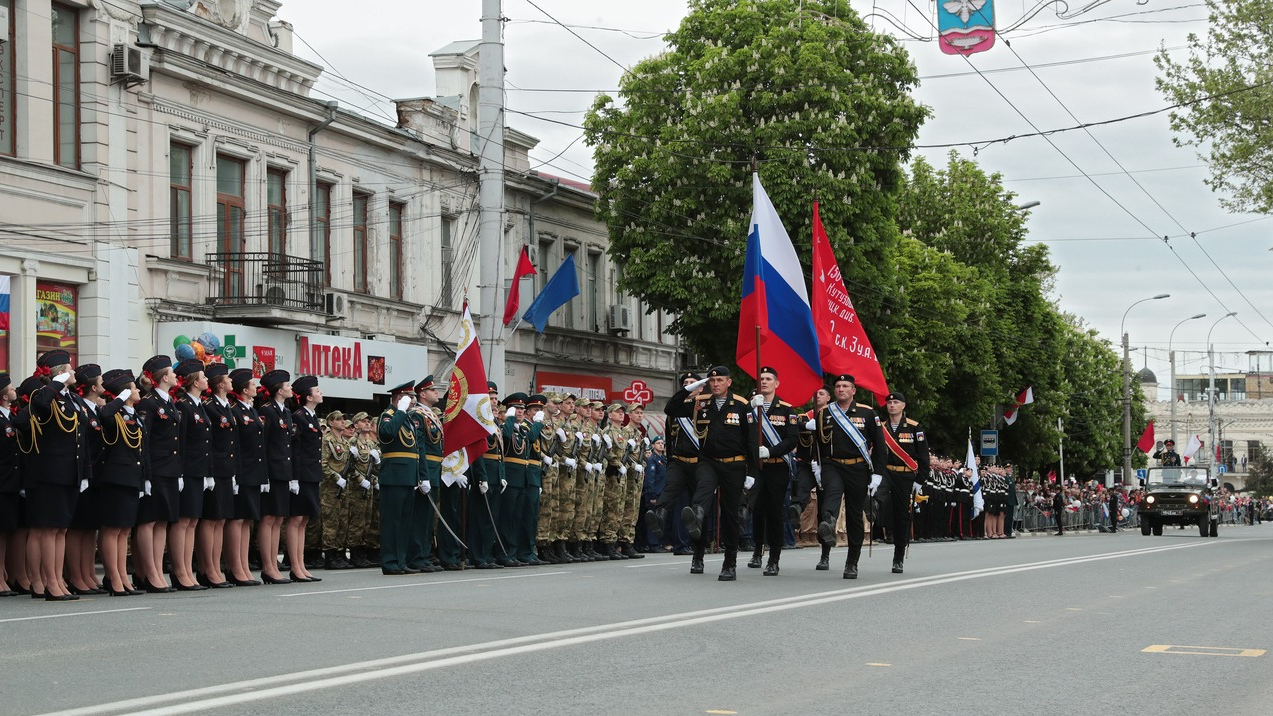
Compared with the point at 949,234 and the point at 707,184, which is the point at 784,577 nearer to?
the point at 707,184

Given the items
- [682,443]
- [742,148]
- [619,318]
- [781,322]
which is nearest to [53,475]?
[682,443]

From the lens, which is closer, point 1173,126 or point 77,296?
point 77,296

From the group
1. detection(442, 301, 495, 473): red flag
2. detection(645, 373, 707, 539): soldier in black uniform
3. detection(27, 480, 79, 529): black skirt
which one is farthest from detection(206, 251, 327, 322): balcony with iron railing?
detection(27, 480, 79, 529): black skirt

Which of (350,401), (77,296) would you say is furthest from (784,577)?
(350,401)

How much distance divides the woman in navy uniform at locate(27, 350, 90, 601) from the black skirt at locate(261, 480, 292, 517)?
226 centimetres

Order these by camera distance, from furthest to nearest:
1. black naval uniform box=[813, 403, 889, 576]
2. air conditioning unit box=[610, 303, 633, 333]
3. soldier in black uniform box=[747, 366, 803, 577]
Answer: air conditioning unit box=[610, 303, 633, 333], black naval uniform box=[813, 403, 889, 576], soldier in black uniform box=[747, 366, 803, 577]

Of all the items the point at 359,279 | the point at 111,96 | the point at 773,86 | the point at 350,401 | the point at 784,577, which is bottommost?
the point at 784,577

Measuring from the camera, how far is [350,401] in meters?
32.0

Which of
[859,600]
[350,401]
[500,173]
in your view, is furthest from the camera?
[350,401]

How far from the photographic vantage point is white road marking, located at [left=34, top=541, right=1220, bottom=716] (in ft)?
23.6

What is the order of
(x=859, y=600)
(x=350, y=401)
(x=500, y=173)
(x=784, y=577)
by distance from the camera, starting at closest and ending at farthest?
(x=859, y=600), (x=784, y=577), (x=500, y=173), (x=350, y=401)

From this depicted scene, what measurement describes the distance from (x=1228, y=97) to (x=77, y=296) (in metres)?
23.0

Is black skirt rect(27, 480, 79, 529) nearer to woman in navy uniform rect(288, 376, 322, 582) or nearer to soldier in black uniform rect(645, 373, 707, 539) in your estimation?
woman in navy uniform rect(288, 376, 322, 582)

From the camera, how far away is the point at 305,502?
15984 millimetres
